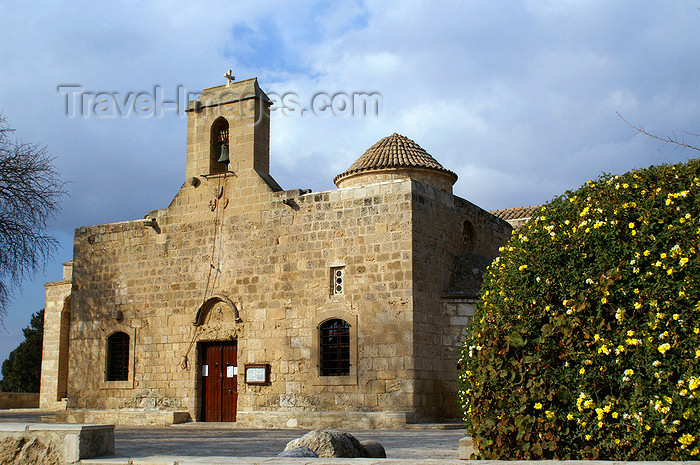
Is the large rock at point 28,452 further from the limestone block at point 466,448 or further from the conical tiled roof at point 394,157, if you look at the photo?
the conical tiled roof at point 394,157

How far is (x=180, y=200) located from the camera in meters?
17.1

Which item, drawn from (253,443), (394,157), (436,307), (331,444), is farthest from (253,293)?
(331,444)

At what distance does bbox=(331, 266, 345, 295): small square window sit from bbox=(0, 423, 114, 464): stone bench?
28.0 ft

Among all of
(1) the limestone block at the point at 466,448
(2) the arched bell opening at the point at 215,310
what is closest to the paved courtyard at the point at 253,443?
(1) the limestone block at the point at 466,448

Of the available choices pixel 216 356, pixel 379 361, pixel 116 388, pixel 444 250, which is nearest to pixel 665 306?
pixel 379 361

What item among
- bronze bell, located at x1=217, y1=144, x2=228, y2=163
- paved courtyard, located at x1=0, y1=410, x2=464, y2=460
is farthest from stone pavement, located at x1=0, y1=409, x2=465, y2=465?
bronze bell, located at x1=217, y1=144, x2=228, y2=163

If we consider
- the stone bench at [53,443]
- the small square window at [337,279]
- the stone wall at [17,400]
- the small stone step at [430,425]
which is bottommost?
the stone wall at [17,400]

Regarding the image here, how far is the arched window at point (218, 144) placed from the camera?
16.9 meters

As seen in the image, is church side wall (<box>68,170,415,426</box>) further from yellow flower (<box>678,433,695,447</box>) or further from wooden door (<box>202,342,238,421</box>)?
yellow flower (<box>678,433,695,447</box>)

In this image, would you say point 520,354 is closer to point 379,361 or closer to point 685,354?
point 685,354

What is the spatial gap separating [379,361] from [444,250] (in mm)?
2876

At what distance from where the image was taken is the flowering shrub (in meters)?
5.13

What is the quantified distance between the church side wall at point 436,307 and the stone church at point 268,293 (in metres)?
0.04

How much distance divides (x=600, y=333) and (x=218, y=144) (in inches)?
514
